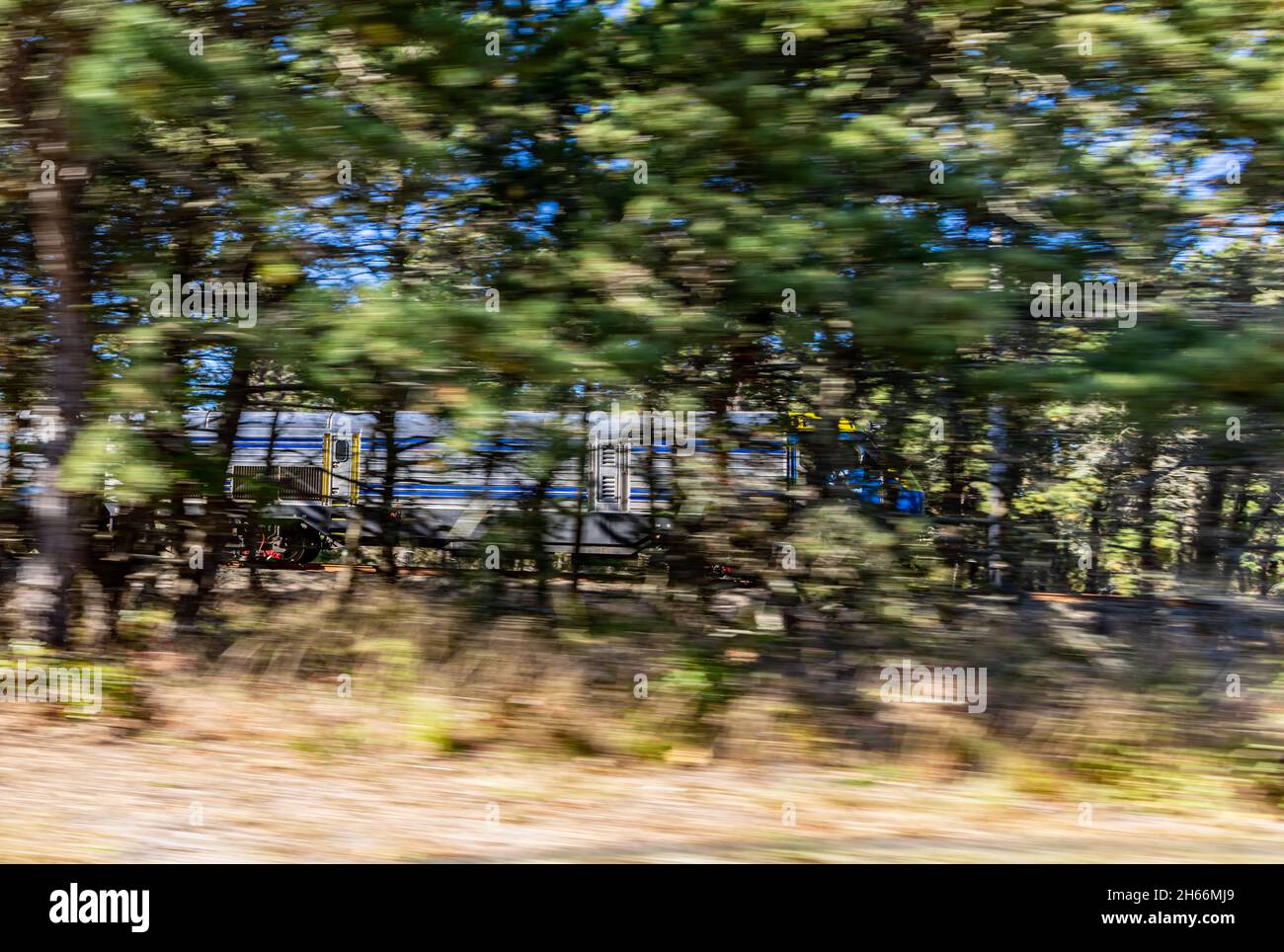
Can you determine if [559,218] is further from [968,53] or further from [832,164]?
→ [968,53]

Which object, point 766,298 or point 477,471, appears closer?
point 766,298

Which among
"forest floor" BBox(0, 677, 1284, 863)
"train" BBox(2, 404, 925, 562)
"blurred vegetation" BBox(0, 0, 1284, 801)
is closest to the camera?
"forest floor" BBox(0, 677, 1284, 863)

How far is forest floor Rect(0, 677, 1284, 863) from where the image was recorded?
3977 mm

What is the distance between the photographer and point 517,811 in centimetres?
448

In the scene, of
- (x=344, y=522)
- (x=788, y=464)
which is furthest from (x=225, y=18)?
(x=788, y=464)

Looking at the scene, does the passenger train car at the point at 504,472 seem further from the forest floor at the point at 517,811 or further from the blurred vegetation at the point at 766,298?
the forest floor at the point at 517,811

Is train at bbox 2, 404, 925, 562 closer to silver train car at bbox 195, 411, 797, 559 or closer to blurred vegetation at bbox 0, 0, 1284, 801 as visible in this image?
silver train car at bbox 195, 411, 797, 559

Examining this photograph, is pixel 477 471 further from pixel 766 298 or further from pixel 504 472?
pixel 766 298

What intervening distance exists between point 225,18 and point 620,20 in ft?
7.34

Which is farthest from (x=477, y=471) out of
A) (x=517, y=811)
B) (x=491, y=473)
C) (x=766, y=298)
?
(x=517, y=811)

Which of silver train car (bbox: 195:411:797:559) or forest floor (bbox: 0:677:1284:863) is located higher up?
silver train car (bbox: 195:411:797:559)

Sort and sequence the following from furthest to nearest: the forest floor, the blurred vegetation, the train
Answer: the train, the blurred vegetation, the forest floor

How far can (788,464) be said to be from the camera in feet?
18.6

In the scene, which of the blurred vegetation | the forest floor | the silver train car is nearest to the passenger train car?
the silver train car
